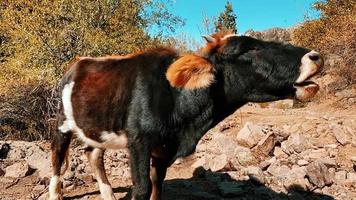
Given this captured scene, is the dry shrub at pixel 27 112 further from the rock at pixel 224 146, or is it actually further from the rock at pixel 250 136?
the rock at pixel 250 136

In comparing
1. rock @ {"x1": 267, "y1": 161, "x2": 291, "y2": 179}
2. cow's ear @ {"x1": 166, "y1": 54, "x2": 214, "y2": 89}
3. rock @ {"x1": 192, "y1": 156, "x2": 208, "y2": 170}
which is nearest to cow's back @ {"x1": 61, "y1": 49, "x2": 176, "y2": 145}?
cow's ear @ {"x1": 166, "y1": 54, "x2": 214, "y2": 89}

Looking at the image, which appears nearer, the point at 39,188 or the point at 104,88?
the point at 104,88

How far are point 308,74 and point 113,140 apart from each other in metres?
2.07

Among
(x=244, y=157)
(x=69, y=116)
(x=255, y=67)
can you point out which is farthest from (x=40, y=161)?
(x=255, y=67)

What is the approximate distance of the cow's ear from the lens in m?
4.45

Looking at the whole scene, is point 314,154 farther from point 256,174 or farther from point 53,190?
point 53,190

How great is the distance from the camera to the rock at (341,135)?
338 inches

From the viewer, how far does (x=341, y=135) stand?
8727 mm

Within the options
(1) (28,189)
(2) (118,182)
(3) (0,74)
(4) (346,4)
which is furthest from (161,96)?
(4) (346,4)

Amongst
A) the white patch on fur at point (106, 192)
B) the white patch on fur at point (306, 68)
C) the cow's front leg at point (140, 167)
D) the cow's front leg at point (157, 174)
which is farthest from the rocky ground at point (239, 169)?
the white patch on fur at point (306, 68)

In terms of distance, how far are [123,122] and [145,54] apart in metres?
0.78

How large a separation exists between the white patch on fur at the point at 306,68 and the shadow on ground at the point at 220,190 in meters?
2.36

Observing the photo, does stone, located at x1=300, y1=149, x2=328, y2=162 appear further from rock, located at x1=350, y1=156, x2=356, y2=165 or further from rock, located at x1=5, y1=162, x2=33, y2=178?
rock, located at x1=5, y1=162, x2=33, y2=178

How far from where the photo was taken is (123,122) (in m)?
5.03
